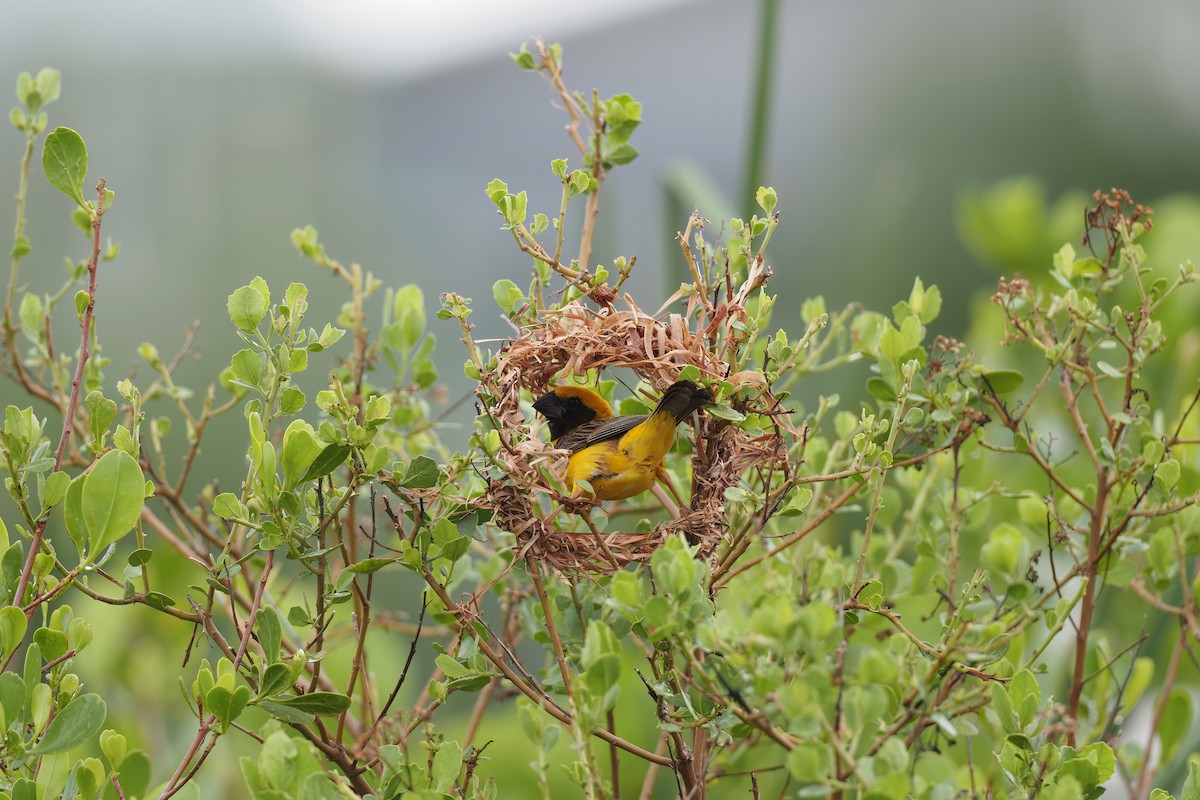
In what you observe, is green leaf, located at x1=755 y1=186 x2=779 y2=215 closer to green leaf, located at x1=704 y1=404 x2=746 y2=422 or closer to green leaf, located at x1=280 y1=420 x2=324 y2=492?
green leaf, located at x1=704 y1=404 x2=746 y2=422

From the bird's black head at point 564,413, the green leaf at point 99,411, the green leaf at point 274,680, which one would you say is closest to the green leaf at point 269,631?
the green leaf at point 274,680

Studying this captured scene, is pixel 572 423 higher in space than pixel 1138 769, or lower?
higher

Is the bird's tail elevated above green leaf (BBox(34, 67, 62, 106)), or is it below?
below

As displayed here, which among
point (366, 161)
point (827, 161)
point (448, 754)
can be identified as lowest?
point (448, 754)

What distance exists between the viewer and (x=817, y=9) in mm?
4969

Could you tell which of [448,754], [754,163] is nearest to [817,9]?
[754,163]

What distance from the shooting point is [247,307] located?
589 mm

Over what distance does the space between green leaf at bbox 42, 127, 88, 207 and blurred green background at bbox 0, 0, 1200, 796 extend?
0.91 metres

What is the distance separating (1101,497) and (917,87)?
4.99 m

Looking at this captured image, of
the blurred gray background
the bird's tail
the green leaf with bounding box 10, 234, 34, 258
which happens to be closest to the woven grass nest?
the bird's tail

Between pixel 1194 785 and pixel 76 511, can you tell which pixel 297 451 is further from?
pixel 1194 785

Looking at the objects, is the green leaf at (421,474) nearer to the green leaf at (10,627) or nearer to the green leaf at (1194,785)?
the green leaf at (10,627)

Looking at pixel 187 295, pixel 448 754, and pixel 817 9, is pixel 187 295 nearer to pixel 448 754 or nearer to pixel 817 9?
pixel 448 754

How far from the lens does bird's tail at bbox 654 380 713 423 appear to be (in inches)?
24.3
